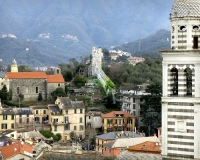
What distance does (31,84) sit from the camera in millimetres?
72000

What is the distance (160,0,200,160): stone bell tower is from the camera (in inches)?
691

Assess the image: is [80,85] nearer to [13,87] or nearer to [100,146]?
[13,87]

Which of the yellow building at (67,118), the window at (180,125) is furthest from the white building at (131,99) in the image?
the window at (180,125)

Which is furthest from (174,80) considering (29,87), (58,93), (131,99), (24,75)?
(24,75)

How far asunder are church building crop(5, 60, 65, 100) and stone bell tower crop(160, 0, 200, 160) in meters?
54.0

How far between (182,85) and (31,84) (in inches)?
2179

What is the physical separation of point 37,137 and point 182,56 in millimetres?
35304

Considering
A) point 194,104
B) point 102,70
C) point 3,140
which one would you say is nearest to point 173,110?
point 194,104

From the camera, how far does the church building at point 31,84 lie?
70.9 meters

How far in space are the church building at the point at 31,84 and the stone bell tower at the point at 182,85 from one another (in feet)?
177

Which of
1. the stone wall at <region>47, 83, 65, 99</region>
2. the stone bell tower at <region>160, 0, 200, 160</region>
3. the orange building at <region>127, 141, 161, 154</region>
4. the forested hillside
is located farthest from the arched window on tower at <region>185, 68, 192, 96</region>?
the forested hillside

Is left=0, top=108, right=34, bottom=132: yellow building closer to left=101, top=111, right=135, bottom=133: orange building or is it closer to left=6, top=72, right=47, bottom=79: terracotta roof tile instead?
left=101, top=111, right=135, bottom=133: orange building

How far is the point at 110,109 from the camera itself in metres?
70.3

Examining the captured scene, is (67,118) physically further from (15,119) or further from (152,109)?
(152,109)
